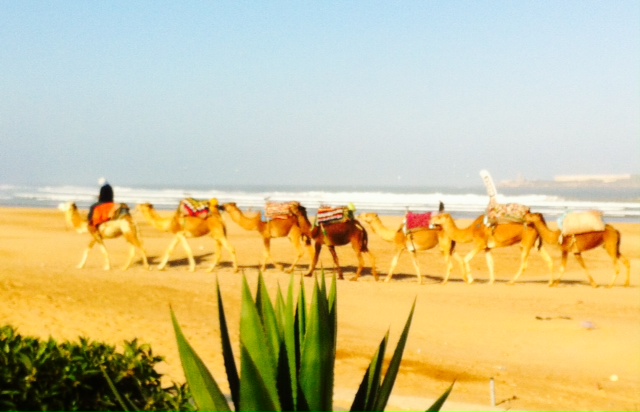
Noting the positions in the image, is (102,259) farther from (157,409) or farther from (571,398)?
(157,409)

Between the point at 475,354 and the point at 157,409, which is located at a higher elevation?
the point at 157,409

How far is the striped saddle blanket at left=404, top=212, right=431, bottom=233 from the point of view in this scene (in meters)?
17.5

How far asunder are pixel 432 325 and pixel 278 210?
6.77 metres

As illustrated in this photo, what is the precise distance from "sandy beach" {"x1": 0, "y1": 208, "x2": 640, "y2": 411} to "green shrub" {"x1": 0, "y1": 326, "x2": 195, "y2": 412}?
2621 millimetres

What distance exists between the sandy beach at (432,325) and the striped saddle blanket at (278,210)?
132 centimetres

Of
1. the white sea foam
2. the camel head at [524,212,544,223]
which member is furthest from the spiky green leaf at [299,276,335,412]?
the white sea foam

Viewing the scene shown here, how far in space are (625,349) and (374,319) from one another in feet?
12.2

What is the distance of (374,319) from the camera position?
12797 mm

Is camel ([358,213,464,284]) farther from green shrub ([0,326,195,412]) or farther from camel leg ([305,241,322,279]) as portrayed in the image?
green shrub ([0,326,195,412])

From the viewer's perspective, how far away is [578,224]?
56.6 ft

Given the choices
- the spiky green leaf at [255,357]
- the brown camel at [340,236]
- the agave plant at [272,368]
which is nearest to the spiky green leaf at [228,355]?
the agave plant at [272,368]

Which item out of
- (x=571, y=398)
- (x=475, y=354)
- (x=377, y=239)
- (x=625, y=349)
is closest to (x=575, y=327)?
(x=625, y=349)

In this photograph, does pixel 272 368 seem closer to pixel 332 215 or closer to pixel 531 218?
pixel 332 215

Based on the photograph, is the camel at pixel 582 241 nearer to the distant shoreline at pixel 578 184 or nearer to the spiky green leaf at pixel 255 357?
the spiky green leaf at pixel 255 357
